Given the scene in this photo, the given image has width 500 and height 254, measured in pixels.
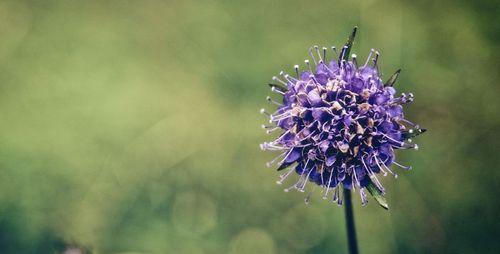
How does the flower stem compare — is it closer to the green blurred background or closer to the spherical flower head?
the spherical flower head

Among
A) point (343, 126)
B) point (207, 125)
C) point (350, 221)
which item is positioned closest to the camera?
point (343, 126)

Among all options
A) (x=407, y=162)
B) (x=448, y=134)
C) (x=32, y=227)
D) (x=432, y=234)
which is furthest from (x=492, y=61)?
(x=32, y=227)

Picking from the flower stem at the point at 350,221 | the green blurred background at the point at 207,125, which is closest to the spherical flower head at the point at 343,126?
the flower stem at the point at 350,221

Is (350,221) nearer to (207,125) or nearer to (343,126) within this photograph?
(343,126)

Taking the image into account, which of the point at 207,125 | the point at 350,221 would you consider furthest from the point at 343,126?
the point at 207,125

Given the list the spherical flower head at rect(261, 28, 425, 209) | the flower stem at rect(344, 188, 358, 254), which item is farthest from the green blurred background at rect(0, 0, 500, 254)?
the spherical flower head at rect(261, 28, 425, 209)

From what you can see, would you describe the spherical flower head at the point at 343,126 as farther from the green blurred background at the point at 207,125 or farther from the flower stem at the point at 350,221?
the green blurred background at the point at 207,125
